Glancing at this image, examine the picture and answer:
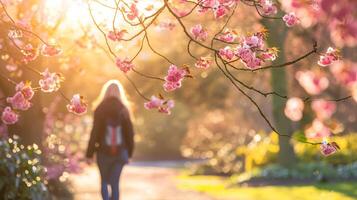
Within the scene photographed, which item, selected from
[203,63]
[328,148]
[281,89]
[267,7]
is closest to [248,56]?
[203,63]

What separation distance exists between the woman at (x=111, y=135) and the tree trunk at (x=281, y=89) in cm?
1209

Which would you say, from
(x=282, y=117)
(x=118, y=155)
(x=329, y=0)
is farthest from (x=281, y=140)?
(x=329, y=0)

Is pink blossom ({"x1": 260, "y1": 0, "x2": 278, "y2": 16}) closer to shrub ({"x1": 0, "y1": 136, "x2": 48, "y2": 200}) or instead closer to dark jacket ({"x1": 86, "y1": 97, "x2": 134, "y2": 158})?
dark jacket ({"x1": 86, "y1": 97, "x2": 134, "y2": 158})

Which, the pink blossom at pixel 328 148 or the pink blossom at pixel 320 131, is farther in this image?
the pink blossom at pixel 320 131

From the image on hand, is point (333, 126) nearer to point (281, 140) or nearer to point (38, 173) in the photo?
point (38, 173)

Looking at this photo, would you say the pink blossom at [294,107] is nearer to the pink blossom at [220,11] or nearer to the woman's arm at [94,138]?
the pink blossom at [220,11]

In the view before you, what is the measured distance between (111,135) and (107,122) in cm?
21

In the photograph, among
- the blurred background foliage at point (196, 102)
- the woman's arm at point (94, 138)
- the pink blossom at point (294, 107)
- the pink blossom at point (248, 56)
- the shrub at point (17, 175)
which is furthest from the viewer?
the blurred background foliage at point (196, 102)

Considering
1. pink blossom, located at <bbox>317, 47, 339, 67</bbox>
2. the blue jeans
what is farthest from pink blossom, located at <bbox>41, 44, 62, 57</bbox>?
pink blossom, located at <bbox>317, 47, 339, 67</bbox>

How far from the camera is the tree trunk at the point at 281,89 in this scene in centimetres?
2348

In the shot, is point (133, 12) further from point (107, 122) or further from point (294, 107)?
point (294, 107)

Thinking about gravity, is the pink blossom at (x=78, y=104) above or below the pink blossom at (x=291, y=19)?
below

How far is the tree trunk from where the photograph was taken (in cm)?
2348

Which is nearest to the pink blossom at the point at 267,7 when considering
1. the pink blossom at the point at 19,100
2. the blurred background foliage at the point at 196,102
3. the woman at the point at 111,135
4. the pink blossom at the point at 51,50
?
the blurred background foliage at the point at 196,102
